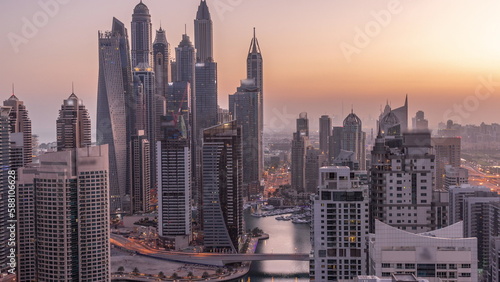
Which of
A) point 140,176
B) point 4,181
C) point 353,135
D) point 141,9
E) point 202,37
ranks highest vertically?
point 141,9

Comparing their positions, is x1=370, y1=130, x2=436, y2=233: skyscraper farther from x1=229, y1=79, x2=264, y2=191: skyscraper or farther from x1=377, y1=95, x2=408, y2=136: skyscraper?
x1=229, y1=79, x2=264, y2=191: skyscraper

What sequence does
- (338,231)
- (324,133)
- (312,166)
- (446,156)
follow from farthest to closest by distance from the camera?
(324,133) → (312,166) → (446,156) → (338,231)

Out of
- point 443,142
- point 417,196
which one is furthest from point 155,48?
point 417,196

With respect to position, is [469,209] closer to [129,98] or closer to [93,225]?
[93,225]

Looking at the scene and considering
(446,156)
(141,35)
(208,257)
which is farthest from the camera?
(141,35)

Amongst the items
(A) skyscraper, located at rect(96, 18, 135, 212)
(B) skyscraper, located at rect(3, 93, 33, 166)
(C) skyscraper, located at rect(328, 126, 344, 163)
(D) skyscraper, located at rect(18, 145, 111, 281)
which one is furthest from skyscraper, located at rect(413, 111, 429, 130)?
(A) skyscraper, located at rect(96, 18, 135, 212)

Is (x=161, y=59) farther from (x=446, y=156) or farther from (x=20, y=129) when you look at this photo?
(x=446, y=156)

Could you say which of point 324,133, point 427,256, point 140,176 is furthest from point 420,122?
point 324,133
